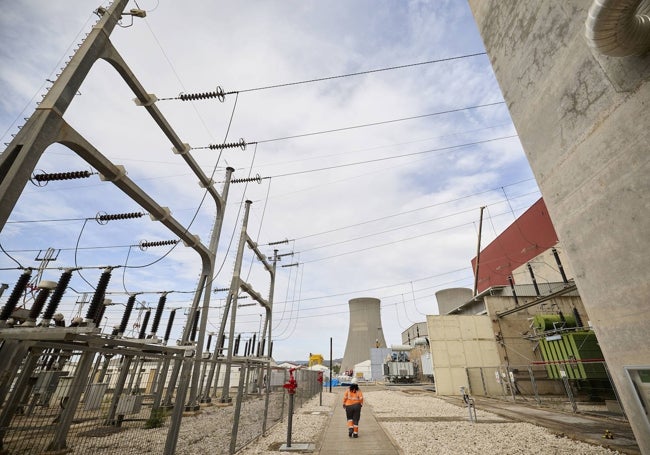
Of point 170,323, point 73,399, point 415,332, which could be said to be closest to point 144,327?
point 170,323

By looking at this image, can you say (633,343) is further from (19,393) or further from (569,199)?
(19,393)

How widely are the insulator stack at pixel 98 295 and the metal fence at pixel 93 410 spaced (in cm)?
118

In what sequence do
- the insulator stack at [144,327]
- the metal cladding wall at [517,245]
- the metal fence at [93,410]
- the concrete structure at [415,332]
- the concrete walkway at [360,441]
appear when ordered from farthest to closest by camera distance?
the concrete structure at [415,332] < the metal cladding wall at [517,245] < the insulator stack at [144,327] < the concrete walkway at [360,441] < the metal fence at [93,410]

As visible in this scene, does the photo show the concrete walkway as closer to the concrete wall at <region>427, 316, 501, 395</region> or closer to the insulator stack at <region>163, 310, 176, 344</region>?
the concrete wall at <region>427, 316, 501, 395</region>

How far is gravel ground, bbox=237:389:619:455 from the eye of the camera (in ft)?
22.4

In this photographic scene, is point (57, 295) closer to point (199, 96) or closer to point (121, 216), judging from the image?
point (121, 216)

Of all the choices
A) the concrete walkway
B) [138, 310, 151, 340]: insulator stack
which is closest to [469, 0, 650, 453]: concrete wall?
the concrete walkway

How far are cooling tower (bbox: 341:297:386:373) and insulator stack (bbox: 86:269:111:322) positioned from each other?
43.2 meters

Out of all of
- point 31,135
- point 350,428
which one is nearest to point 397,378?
point 350,428

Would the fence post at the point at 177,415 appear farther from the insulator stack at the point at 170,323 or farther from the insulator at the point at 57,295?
the insulator stack at the point at 170,323

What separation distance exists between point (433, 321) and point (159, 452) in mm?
18829

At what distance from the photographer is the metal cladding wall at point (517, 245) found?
1097 inches

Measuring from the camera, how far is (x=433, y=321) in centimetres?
2133

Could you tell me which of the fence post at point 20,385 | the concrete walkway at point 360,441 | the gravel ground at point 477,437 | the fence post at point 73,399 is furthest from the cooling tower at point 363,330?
the fence post at point 20,385
